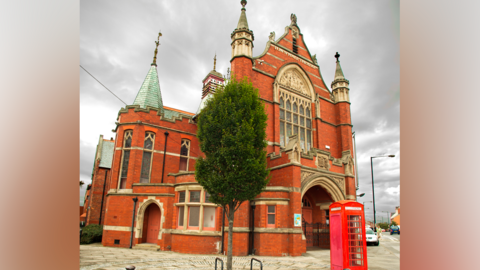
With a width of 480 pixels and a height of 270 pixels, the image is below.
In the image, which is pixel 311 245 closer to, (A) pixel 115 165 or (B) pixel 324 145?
(B) pixel 324 145

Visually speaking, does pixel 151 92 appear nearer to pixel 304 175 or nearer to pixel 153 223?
pixel 153 223

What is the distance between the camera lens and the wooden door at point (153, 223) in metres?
18.1

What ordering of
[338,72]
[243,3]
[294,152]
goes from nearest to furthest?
[294,152] < [243,3] < [338,72]

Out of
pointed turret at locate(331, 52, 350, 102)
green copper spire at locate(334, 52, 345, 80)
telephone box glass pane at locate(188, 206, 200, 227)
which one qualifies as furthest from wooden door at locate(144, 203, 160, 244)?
green copper spire at locate(334, 52, 345, 80)

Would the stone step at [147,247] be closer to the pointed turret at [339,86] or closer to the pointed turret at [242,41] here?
the pointed turret at [242,41]

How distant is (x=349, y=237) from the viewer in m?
9.98

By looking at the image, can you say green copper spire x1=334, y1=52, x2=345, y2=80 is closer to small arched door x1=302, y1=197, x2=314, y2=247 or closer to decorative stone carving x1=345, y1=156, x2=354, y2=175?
decorative stone carving x1=345, y1=156, x2=354, y2=175

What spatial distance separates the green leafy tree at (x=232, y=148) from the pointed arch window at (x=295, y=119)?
31.8 feet

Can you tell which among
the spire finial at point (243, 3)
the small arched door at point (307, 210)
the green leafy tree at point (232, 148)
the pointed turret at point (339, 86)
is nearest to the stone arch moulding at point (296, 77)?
the pointed turret at point (339, 86)

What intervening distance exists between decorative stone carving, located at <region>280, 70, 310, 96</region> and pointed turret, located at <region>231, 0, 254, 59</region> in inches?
153

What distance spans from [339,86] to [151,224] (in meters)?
18.8

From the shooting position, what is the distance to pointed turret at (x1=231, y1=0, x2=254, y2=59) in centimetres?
1872

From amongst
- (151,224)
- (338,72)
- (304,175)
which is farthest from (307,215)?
(338,72)
